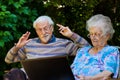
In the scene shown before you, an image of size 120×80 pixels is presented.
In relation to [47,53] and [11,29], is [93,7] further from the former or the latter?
[47,53]

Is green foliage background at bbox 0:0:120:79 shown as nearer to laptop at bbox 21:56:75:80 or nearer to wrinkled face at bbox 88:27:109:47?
laptop at bbox 21:56:75:80

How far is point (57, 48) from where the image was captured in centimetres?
492

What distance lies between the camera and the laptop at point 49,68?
13.2 ft

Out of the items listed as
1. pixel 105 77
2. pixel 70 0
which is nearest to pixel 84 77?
pixel 105 77

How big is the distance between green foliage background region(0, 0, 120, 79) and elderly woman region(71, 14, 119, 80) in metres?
1.94

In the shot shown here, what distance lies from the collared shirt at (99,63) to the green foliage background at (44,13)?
1945mm

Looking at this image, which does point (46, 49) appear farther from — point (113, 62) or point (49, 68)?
point (113, 62)

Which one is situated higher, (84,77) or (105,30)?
(105,30)

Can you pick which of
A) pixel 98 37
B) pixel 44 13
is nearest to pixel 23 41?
pixel 98 37

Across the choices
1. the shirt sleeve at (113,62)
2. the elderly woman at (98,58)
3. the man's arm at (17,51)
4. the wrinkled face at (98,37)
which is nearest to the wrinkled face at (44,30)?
the man's arm at (17,51)

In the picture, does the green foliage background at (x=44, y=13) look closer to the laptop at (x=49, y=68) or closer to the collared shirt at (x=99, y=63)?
the laptop at (x=49, y=68)

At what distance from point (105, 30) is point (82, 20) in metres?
3.04

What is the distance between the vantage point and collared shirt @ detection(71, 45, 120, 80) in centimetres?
405


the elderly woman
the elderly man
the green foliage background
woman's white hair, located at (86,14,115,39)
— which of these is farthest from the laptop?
the green foliage background
